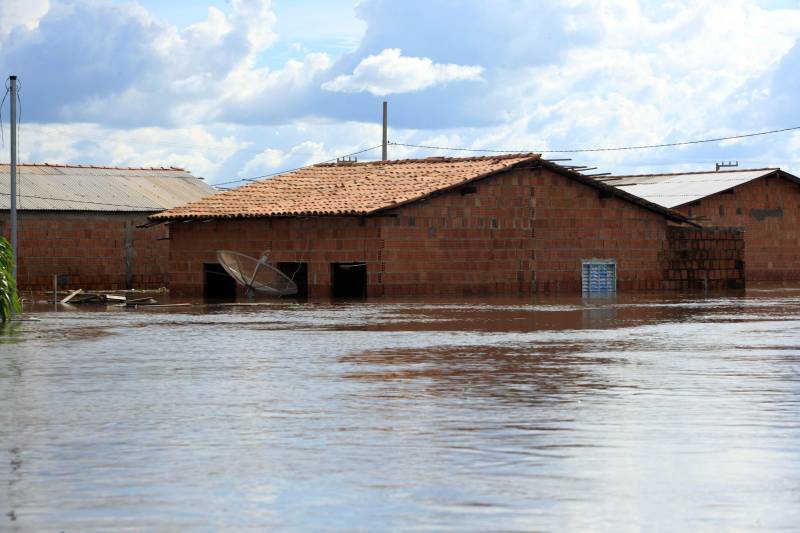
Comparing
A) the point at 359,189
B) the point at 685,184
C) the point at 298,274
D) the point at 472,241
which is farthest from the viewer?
the point at 685,184

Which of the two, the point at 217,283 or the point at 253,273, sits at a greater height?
the point at 253,273

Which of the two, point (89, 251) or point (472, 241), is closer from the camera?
point (472, 241)

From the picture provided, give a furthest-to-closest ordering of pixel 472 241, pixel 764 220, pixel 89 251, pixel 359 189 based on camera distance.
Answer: pixel 764 220 < pixel 89 251 < pixel 359 189 < pixel 472 241

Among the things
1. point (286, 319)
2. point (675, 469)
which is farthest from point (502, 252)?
point (675, 469)

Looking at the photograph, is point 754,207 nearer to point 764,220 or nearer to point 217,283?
A: point 764,220

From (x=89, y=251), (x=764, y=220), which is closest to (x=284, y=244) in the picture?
(x=89, y=251)

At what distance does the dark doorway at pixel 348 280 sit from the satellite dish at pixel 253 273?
1461mm

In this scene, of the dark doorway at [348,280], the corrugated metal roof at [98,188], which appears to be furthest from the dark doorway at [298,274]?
the corrugated metal roof at [98,188]

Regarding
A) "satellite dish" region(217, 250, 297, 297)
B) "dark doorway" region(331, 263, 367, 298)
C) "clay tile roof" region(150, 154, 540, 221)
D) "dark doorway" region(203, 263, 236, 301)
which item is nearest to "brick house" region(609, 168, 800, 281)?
"clay tile roof" region(150, 154, 540, 221)

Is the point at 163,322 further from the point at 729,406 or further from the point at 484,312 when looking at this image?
the point at 729,406

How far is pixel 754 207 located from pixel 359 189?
2088cm

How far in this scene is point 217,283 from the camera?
46.5 metres

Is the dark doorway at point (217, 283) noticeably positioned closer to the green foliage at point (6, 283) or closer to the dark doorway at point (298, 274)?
the dark doorway at point (298, 274)

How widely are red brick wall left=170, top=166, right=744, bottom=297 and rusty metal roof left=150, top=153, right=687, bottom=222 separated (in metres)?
0.46
